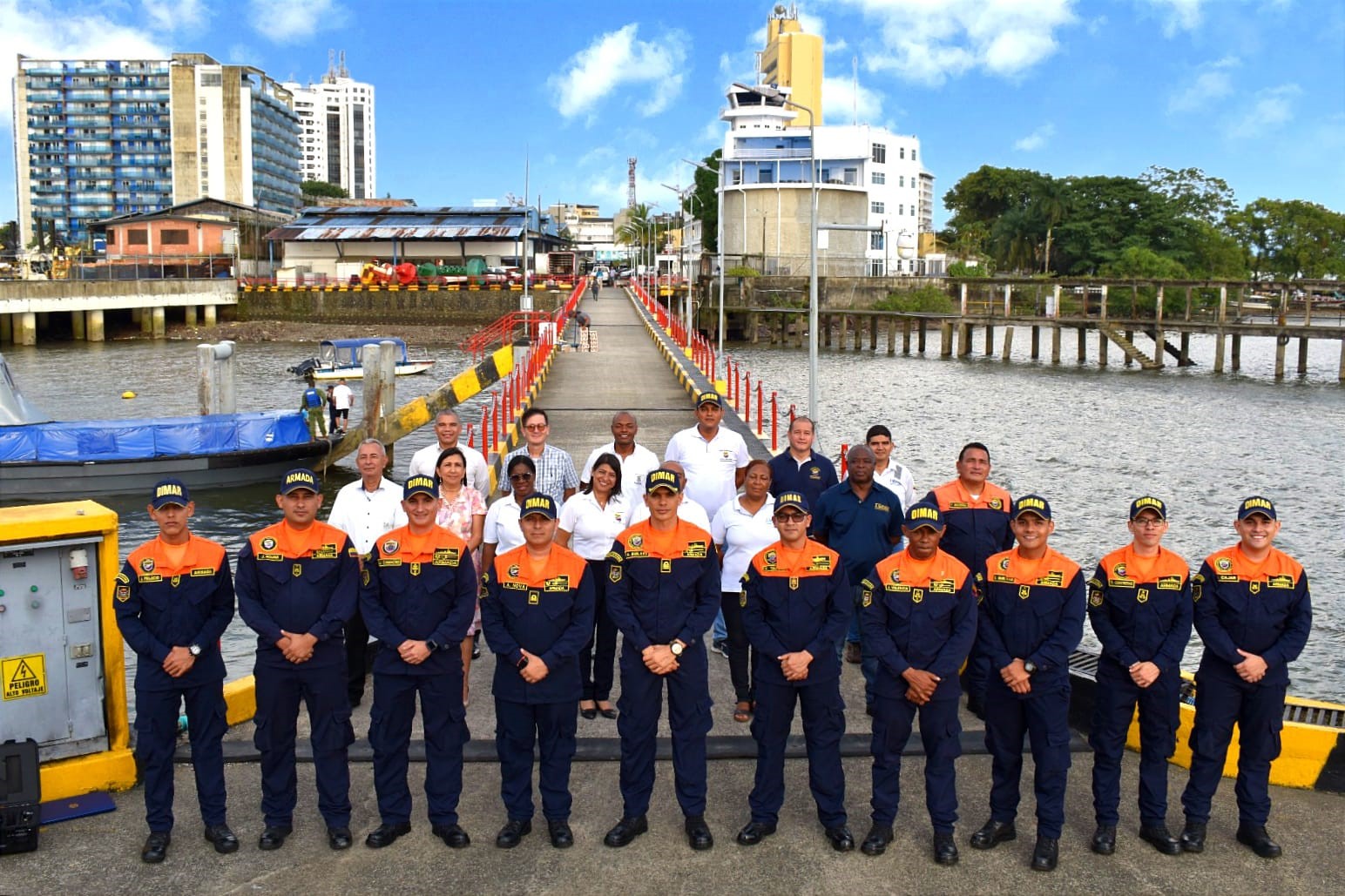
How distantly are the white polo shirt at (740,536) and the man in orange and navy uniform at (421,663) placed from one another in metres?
2.09

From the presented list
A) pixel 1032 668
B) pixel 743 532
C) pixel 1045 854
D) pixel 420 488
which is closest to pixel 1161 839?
pixel 1045 854

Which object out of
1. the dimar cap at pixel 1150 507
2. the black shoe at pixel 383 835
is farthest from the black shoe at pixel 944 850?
the black shoe at pixel 383 835

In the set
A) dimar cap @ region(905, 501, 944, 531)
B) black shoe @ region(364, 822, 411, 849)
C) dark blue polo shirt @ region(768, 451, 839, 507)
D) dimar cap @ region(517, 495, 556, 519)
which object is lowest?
black shoe @ region(364, 822, 411, 849)

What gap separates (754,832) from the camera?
630 centimetres

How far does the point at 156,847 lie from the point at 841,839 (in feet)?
11.3

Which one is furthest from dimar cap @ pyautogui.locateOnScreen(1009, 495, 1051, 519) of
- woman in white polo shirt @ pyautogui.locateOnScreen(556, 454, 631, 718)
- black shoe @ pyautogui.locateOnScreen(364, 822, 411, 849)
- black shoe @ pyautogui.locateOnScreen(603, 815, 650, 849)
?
black shoe @ pyautogui.locateOnScreen(364, 822, 411, 849)

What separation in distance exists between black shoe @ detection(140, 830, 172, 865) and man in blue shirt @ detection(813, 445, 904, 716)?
4.33 meters

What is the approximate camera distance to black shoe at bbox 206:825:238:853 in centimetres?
613

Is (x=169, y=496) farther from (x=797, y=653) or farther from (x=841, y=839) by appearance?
(x=841, y=839)

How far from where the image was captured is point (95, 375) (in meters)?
49.4

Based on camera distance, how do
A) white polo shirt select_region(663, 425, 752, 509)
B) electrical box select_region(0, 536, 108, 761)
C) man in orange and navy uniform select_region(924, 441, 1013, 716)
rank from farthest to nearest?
white polo shirt select_region(663, 425, 752, 509) → man in orange and navy uniform select_region(924, 441, 1013, 716) → electrical box select_region(0, 536, 108, 761)

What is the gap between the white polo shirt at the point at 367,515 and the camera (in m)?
7.86

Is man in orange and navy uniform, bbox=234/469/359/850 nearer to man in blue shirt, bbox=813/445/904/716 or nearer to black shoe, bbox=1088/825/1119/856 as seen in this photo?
man in blue shirt, bbox=813/445/904/716

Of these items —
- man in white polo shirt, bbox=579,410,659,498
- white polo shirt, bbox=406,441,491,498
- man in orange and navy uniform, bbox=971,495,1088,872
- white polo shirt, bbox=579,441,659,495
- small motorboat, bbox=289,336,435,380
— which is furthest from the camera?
small motorboat, bbox=289,336,435,380
